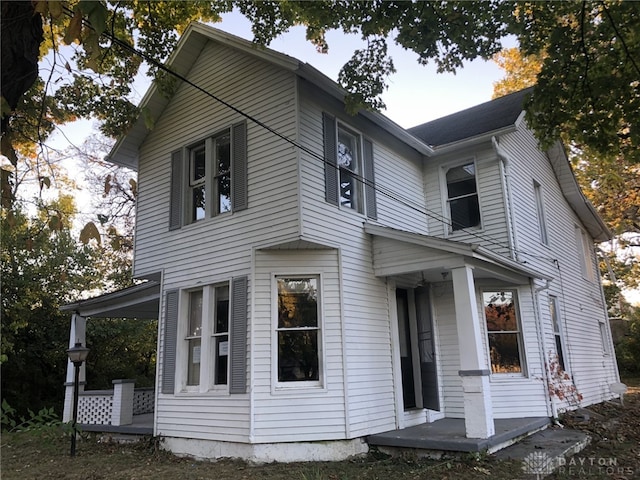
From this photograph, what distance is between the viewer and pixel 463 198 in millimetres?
10555

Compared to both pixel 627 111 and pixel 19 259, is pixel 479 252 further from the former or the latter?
pixel 19 259

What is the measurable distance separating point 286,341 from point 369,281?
1.81 meters

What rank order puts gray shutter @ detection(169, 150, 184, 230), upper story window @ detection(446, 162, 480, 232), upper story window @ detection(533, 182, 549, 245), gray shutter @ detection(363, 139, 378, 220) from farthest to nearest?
upper story window @ detection(533, 182, 549, 245) → upper story window @ detection(446, 162, 480, 232) → gray shutter @ detection(169, 150, 184, 230) → gray shutter @ detection(363, 139, 378, 220)

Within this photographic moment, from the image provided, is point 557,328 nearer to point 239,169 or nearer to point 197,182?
point 239,169

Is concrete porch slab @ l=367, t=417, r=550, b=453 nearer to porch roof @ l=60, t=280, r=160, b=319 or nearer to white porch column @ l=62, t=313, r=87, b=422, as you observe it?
porch roof @ l=60, t=280, r=160, b=319

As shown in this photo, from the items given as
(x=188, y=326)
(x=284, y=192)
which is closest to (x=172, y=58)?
(x=284, y=192)

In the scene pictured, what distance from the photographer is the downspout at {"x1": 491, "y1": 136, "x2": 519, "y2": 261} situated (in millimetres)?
9719

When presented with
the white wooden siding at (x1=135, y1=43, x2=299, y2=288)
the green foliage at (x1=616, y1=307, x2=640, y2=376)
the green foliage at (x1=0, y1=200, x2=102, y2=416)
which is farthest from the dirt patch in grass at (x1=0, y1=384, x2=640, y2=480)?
the green foliage at (x1=616, y1=307, x2=640, y2=376)

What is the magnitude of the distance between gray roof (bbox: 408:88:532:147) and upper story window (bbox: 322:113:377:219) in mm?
2662

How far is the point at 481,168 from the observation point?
1035 cm

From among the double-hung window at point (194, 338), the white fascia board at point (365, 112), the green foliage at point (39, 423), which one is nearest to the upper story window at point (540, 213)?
the white fascia board at point (365, 112)

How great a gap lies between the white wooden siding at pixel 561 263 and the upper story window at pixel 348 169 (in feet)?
10.9

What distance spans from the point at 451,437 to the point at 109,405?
7110 mm

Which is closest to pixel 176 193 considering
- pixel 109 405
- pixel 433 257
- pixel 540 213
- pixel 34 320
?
pixel 109 405
